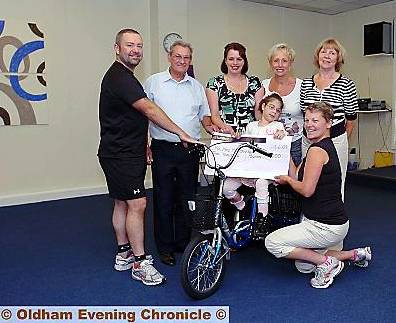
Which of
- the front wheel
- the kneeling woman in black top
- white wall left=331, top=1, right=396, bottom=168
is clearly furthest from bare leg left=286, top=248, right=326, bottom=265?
white wall left=331, top=1, right=396, bottom=168

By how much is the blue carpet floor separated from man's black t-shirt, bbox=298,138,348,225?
1.39 ft

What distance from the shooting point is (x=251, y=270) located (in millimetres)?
3049

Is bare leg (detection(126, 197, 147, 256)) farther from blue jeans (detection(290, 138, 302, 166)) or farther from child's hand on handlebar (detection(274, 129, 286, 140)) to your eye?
blue jeans (detection(290, 138, 302, 166))

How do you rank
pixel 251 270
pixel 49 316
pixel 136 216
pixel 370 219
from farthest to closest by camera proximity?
pixel 370 219 → pixel 251 270 → pixel 136 216 → pixel 49 316

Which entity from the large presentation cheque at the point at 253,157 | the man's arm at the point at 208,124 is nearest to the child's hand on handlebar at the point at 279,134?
the large presentation cheque at the point at 253,157

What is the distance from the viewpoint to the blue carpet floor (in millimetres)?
2453

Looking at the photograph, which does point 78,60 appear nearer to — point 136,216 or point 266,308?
point 136,216

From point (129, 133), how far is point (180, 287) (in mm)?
991

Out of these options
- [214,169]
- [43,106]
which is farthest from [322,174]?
[43,106]

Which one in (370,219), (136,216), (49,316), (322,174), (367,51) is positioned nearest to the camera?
(49,316)

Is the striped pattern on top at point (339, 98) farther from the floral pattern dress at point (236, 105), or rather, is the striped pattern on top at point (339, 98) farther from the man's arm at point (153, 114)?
the man's arm at point (153, 114)

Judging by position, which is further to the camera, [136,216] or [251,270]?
[251,270]

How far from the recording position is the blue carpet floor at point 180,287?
245 cm

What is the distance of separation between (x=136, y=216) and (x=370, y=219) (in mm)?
2557
